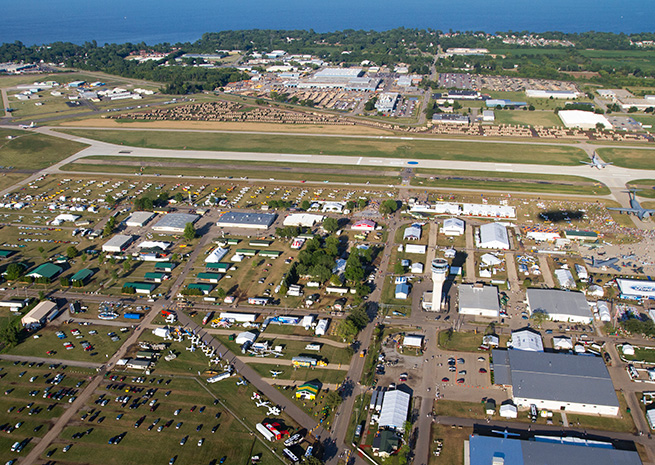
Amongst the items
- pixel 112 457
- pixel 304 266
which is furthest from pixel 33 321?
pixel 304 266

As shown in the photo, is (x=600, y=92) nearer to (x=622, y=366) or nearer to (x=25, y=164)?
(x=622, y=366)

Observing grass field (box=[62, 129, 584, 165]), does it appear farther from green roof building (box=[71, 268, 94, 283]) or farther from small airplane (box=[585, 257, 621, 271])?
green roof building (box=[71, 268, 94, 283])

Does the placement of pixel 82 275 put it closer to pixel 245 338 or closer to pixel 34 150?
pixel 245 338

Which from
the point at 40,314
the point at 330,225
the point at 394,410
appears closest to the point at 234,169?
the point at 330,225

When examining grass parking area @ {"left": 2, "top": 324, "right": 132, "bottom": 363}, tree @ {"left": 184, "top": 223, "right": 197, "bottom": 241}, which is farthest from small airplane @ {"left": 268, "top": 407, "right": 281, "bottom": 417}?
tree @ {"left": 184, "top": 223, "right": 197, "bottom": 241}

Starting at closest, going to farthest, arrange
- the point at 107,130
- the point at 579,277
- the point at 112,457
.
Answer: the point at 112,457 < the point at 579,277 < the point at 107,130

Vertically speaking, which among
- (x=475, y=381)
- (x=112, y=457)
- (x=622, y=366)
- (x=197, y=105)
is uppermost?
(x=197, y=105)
